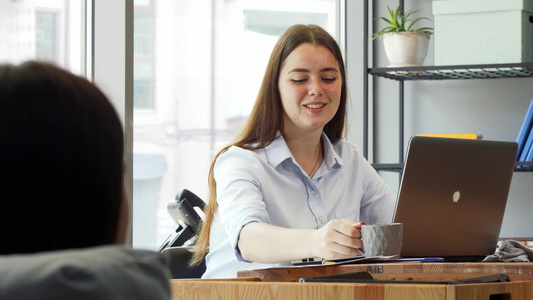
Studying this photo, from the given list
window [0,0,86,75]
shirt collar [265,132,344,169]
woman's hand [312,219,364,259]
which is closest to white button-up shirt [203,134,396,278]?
shirt collar [265,132,344,169]

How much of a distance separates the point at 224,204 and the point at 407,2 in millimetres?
2097

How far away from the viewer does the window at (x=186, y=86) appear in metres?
2.81

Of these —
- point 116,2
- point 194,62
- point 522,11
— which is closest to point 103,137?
point 116,2

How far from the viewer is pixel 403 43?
131 inches

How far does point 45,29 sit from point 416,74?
174 centimetres

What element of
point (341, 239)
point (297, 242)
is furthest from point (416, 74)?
point (341, 239)

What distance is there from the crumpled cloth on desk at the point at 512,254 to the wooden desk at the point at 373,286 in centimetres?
31

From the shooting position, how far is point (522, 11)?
310 centimetres

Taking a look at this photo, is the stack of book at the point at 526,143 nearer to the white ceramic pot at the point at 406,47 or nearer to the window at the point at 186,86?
the white ceramic pot at the point at 406,47

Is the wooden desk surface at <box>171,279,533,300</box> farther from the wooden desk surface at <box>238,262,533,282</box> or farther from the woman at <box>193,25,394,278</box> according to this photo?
the woman at <box>193,25,394,278</box>

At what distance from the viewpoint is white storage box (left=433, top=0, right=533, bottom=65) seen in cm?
313

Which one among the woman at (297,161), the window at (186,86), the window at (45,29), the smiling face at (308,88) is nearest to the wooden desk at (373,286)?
the woman at (297,161)

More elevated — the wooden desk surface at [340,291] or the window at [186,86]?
the window at [186,86]

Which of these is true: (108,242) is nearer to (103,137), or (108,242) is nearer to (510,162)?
(103,137)
